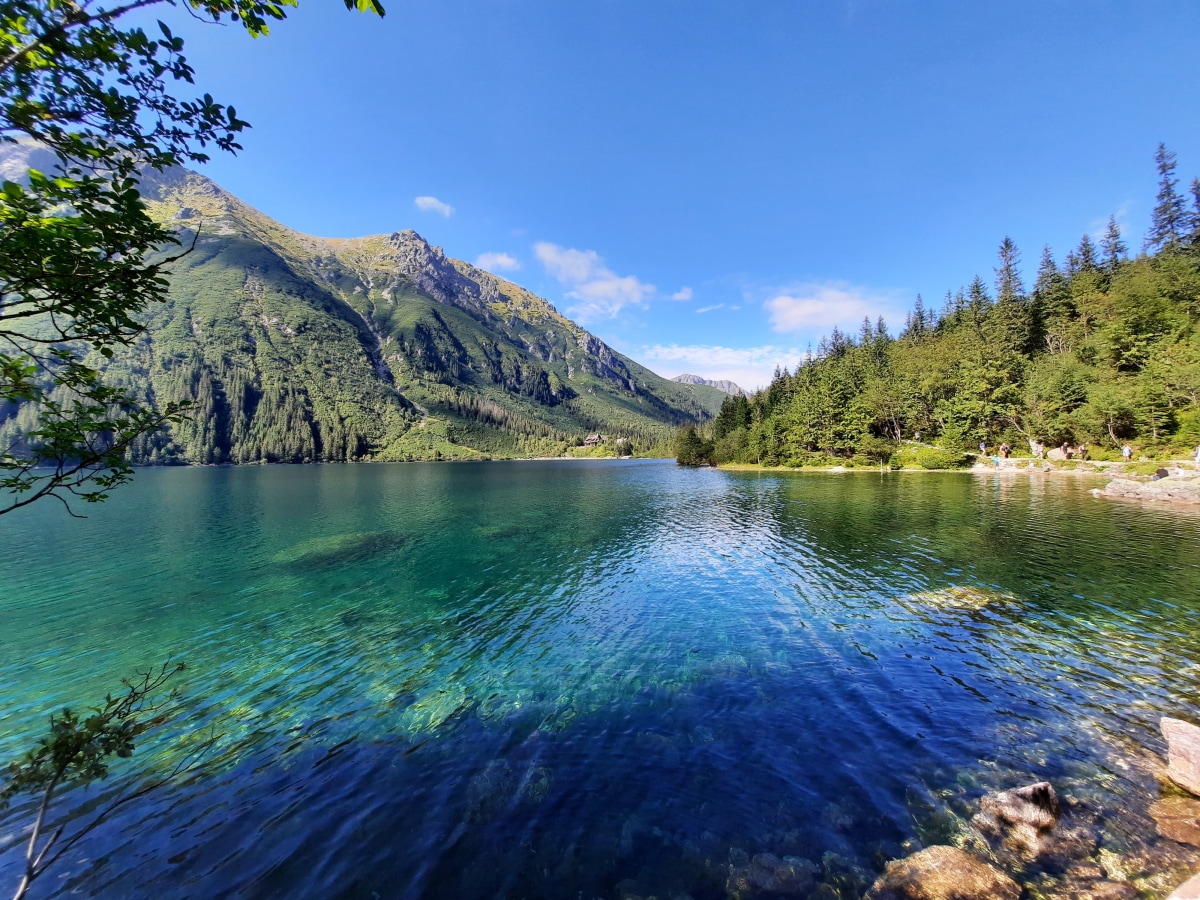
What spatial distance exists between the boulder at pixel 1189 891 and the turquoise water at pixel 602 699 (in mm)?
1976

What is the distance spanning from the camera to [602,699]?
19406mm

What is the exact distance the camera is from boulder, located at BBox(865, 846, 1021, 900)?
11.9 metres

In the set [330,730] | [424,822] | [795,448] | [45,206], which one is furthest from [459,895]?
[795,448]

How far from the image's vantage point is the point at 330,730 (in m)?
17.9

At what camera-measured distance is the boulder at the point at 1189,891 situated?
1059 cm

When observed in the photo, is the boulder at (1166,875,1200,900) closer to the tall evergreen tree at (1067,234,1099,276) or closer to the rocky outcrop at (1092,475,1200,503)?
the rocky outcrop at (1092,475,1200,503)

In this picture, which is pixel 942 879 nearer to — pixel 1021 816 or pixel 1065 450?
pixel 1021 816

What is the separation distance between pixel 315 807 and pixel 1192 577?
137ft

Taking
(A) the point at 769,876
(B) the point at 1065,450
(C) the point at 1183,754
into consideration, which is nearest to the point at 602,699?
(A) the point at 769,876

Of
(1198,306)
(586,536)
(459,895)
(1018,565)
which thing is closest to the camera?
(459,895)

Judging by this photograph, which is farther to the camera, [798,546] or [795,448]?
[795,448]

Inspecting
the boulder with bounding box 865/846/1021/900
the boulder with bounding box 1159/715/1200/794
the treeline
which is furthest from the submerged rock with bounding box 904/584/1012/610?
the treeline

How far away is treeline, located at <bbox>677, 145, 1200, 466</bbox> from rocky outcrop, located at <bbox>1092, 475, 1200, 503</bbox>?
2022cm

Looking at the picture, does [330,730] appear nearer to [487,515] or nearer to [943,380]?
[487,515]
